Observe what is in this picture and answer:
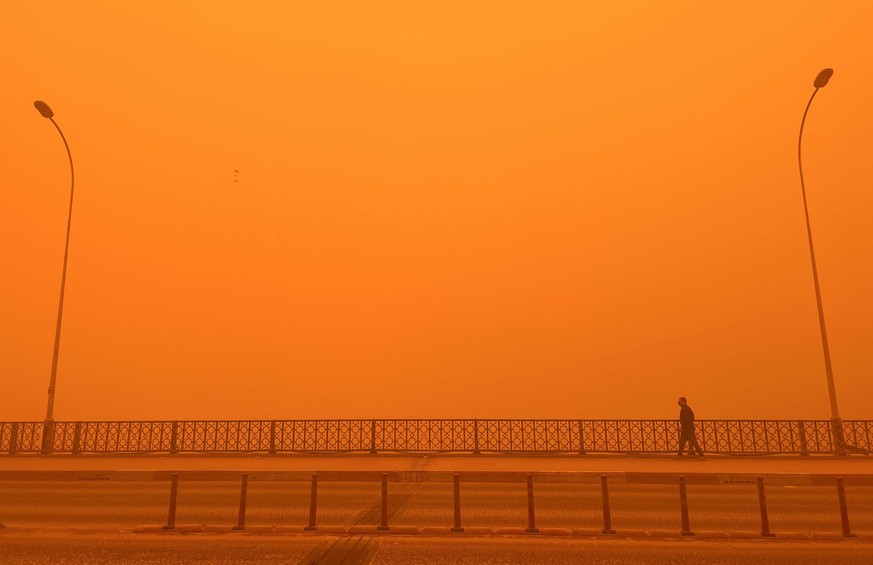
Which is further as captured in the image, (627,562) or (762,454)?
(762,454)

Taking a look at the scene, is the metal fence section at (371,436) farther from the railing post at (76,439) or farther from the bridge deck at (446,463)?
the bridge deck at (446,463)

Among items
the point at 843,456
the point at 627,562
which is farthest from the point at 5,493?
the point at 843,456

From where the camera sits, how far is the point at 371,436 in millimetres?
20500

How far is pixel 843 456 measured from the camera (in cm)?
1733

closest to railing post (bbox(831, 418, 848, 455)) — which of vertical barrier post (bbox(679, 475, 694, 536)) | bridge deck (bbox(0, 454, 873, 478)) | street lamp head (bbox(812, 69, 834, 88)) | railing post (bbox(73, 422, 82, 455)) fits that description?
bridge deck (bbox(0, 454, 873, 478))

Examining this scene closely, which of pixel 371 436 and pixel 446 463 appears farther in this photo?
pixel 371 436

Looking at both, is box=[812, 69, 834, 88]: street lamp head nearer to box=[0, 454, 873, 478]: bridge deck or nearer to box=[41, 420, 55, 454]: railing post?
box=[0, 454, 873, 478]: bridge deck

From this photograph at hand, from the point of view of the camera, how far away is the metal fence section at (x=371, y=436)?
64.5 feet

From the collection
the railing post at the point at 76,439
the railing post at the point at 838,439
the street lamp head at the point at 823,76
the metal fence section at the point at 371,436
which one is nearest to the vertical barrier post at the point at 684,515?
the metal fence section at the point at 371,436

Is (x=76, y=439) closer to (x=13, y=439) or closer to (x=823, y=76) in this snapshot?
(x=13, y=439)

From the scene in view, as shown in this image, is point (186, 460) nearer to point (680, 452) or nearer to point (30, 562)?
point (30, 562)

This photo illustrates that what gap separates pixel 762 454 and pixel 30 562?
17.6 metres

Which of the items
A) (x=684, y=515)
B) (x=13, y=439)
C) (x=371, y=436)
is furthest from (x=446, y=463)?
(x=13, y=439)

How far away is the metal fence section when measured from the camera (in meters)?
19.7
